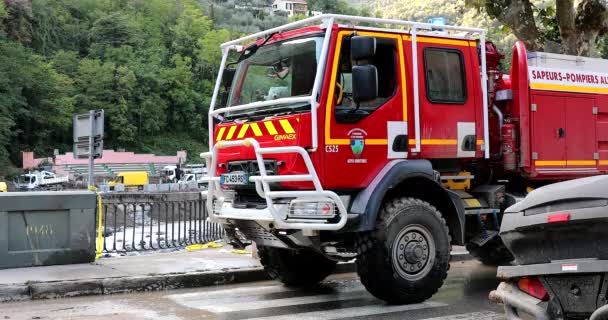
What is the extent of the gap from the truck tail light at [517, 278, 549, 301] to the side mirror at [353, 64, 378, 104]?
2964 millimetres

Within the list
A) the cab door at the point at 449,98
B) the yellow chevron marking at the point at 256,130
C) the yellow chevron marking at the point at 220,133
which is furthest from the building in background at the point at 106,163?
the cab door at the point at 449,98

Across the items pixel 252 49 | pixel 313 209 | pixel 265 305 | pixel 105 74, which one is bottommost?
pixel 265 305

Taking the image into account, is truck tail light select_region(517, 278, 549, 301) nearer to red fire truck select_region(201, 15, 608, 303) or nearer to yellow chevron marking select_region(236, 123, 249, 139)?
red fire truck select_region(201, 15, 608, 303)

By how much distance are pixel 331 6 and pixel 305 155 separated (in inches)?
6176

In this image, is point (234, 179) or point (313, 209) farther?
point (234, 179)

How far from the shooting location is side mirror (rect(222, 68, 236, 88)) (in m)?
8.70

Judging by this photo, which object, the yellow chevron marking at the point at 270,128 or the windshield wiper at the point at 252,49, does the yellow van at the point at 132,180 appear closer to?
the windshield wiper at the point at 252,49

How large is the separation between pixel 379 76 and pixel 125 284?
4.43 meters

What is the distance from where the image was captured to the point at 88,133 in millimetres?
12750

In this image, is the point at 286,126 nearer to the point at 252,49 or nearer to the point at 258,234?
the point at 258,234

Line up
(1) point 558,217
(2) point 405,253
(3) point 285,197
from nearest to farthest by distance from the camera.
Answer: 1. (1) point 558,217
2. (3) point 285,197
3. (2) point 405,253

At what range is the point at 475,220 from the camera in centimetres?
842

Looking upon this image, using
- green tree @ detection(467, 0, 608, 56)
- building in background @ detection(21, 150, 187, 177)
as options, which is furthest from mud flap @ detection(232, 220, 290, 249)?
building in background @ detection(21, 150, 187, 177)

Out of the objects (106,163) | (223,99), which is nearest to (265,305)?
(223,99)
